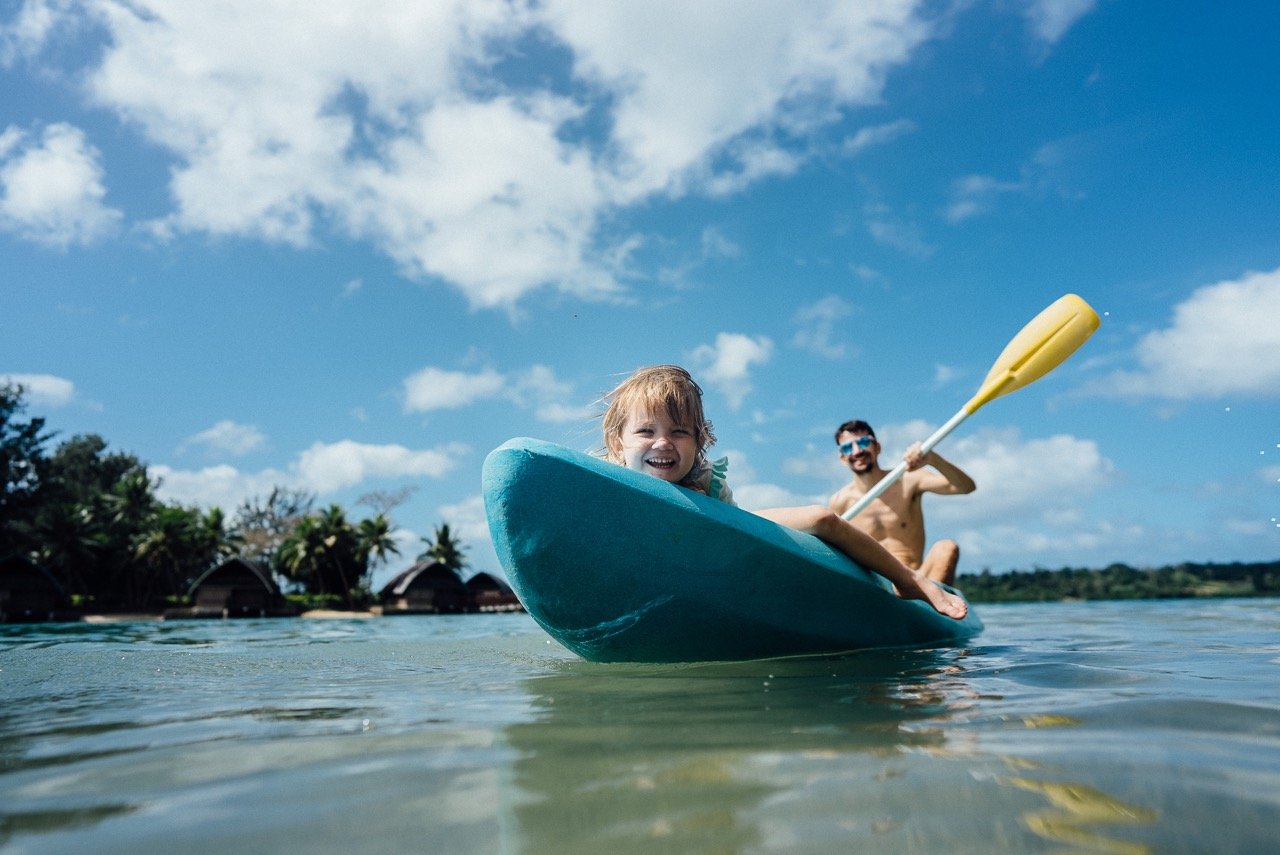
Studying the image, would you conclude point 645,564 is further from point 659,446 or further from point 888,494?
point 888,494

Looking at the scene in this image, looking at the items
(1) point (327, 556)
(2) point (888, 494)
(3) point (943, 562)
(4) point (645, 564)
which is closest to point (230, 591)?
(1) point (327, 556)

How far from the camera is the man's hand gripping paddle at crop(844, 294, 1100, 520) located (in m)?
4.60

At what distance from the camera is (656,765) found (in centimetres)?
125

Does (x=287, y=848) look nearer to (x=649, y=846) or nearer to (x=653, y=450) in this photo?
(x=649, y=846)

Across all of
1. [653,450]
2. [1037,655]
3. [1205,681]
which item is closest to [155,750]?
[653,450]

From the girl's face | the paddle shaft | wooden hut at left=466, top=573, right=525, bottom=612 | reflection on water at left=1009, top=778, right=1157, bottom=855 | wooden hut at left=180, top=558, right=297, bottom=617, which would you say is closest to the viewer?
reflection on water at left=1009, top=778, right=1157, bottom=855

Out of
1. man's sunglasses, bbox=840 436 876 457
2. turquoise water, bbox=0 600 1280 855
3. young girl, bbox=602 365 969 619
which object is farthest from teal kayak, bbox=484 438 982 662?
man's sunglasses, bbox=840 436 876 457

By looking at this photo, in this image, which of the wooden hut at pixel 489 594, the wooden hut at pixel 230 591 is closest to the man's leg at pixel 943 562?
the wooden hut at pixel 230 591

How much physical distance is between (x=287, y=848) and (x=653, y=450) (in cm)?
200

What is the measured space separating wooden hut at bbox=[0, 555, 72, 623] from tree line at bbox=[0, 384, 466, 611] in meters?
6.33

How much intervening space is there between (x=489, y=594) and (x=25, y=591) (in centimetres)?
1728

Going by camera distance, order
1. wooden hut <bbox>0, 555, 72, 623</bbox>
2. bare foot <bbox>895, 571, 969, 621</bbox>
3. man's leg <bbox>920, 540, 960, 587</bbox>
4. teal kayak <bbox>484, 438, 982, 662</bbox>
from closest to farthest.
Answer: teal kayak <bbox>484, 438, 982, 662</bbox> → bare foot <bbox>895, 571, 969, 621</bbox> → man's leg <bbox>920, 540, 960, 587</bbox> → wooden hut <bbox>0, 555, 72, 623</bbox>

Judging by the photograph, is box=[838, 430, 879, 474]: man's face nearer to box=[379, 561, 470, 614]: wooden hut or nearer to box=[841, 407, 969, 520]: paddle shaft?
box=[841, 407, 969, 520]: paddle shaft

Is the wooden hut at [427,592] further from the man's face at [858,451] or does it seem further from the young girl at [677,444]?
the young girl at [677,444]
